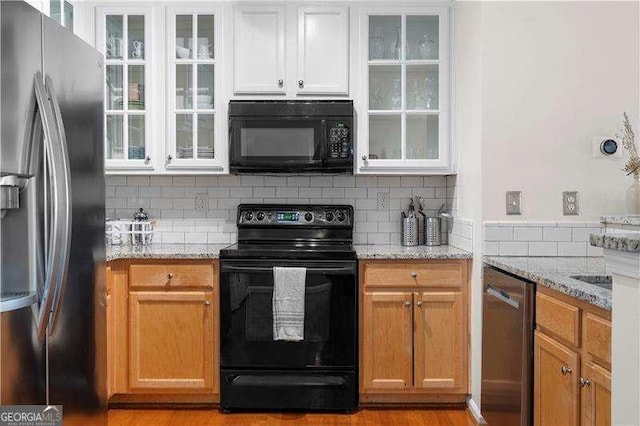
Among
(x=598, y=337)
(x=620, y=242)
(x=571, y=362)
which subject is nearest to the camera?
(x=620, y=242)

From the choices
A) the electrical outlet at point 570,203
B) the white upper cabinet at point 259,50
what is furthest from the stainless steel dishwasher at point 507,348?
the white upper cabinet at point 259,50

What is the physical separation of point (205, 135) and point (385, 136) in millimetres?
1090

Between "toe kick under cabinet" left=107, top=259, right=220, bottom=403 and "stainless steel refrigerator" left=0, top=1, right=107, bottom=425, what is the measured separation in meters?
0.91

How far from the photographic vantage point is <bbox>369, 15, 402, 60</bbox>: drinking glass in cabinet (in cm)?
313

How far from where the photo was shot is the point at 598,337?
5.15 feet

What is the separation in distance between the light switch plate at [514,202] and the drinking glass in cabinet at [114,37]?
2.36 m

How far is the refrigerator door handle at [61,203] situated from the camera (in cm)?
161

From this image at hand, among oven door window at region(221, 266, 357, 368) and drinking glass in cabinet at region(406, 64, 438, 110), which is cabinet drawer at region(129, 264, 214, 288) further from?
drinking glass in cabinet at region(406, 64, 438, 110)

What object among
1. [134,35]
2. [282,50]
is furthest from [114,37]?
[282,50]

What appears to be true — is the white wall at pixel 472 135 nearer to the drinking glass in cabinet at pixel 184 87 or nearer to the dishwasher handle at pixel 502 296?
the dishwasher handle at pixel 502 296

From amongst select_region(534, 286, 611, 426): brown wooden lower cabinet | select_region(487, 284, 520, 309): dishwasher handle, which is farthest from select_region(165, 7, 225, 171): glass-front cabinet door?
select_region(534, 286, 611, 426): brown wooden lower cabinet

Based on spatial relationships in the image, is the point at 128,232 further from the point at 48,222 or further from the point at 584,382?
the point at 584,382

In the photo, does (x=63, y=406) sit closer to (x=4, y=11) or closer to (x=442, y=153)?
(x=4, y=11)

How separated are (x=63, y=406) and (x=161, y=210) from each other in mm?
1785
